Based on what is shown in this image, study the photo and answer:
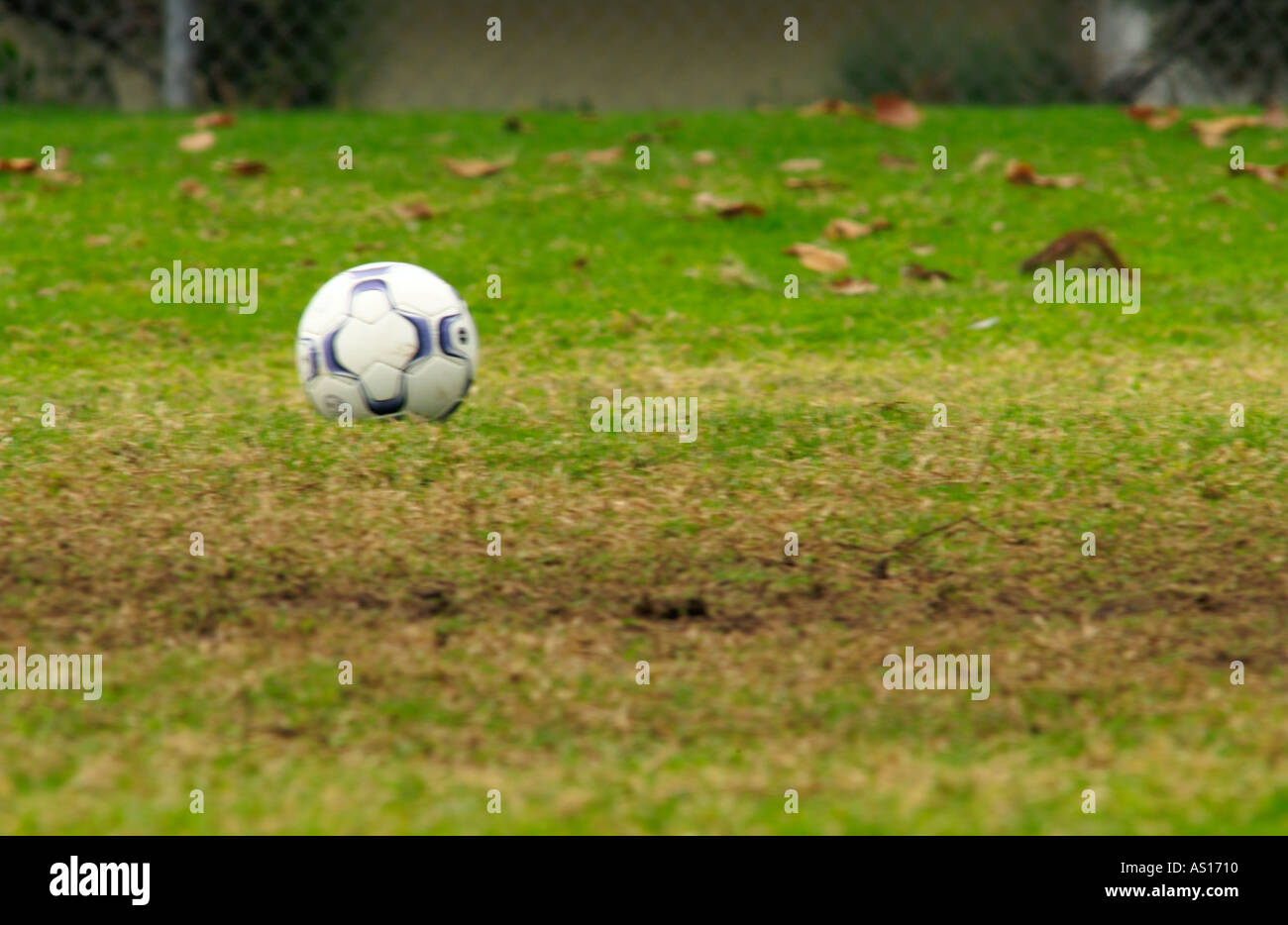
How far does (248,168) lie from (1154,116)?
17.6 feet

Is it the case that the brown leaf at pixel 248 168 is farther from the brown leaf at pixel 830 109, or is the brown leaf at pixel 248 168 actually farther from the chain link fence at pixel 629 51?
the brown leaf at pixel 830 109

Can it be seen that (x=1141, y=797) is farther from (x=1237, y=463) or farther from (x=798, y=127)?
(x=798, y=127)

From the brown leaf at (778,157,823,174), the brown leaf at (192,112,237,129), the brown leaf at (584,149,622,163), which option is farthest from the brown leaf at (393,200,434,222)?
the brown leaf at (192,112,237,129)

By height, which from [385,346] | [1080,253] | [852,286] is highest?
[1080,253]

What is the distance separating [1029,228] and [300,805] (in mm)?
6163

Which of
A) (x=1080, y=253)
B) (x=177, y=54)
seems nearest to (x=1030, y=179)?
(x=1080, y=253)

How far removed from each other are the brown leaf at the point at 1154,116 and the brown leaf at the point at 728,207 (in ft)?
9.99

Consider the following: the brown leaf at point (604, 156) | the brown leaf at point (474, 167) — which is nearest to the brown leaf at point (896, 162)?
the brown leaf at point (604, 156)

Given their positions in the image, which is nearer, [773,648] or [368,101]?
[773,648]

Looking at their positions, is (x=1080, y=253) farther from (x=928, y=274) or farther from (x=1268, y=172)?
(x=1268, y=172)

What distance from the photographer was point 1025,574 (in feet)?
12.9

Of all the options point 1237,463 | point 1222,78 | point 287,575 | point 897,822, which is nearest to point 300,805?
point 897,822

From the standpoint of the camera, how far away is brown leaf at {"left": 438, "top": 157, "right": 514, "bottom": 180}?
8.97 m

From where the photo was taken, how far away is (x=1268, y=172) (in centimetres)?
882
